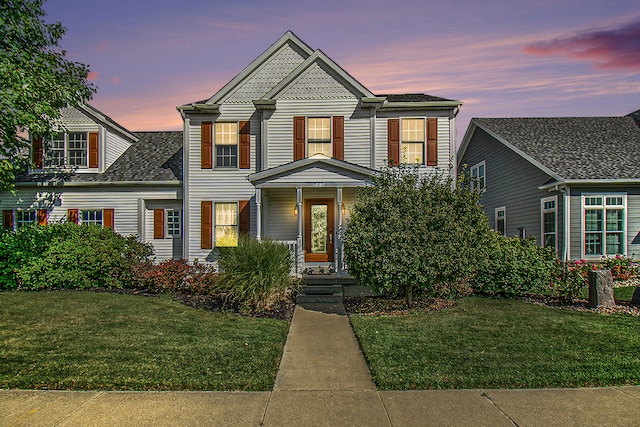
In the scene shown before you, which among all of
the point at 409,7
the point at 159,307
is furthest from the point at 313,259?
the point at 409,7

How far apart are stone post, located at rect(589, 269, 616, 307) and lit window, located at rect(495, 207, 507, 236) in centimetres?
908

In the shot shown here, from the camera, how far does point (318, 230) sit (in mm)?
14625

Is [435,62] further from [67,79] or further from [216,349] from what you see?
[67,79]

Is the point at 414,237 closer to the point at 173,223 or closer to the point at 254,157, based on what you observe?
the point at 254,157

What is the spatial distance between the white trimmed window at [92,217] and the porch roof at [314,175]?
658cm

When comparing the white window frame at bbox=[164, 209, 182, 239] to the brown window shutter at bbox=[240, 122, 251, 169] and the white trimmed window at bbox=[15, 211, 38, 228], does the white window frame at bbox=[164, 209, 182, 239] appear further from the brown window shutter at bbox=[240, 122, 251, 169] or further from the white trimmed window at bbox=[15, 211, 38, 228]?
the white trimmed window at bbox=[15, 211, 38, 228]

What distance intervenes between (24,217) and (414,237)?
47.3ft

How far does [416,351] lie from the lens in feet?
20.3

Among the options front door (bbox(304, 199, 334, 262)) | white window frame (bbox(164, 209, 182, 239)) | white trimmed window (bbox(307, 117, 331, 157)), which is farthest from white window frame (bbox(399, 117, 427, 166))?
white window frame (bbox(164, 209, 182, 239))

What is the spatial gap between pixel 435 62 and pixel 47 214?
1447 cm

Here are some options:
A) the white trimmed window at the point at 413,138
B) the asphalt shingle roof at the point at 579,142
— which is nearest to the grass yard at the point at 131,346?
the white trimmed window at the point at 413,138

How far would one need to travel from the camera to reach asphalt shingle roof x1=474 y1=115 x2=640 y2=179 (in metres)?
14.2

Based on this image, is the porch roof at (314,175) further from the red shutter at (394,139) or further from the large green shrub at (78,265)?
the large green shrub at (78,265)

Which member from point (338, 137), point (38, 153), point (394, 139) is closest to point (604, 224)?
point (394, 139)
